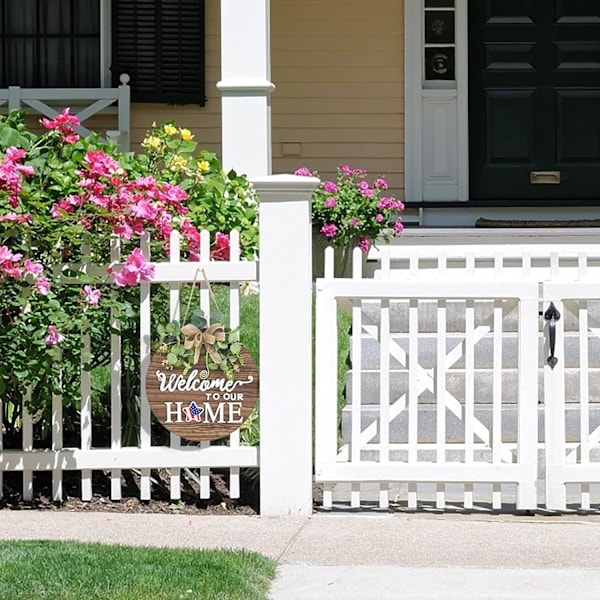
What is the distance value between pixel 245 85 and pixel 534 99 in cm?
342

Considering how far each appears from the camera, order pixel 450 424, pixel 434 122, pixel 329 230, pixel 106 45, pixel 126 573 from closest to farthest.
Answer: pixel 126 573 → pixel 450 424 → pixel 329 230 → pixel 106 45 → pixel 434 122

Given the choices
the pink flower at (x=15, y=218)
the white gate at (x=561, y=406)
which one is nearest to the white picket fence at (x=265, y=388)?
the pink flower at (x=15, y=218)

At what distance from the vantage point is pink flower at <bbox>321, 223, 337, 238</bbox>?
848cm

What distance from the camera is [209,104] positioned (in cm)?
1033

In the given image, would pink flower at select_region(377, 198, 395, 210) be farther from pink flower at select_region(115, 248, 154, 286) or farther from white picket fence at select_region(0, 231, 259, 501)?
pink flower at select_region(115, 248, 154, 286)

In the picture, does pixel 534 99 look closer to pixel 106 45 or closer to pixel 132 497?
pixel 106 45

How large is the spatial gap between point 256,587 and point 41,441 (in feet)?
7.89

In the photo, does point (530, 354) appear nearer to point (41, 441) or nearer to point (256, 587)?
point (256, 587)

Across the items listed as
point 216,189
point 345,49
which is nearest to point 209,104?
point 345,49

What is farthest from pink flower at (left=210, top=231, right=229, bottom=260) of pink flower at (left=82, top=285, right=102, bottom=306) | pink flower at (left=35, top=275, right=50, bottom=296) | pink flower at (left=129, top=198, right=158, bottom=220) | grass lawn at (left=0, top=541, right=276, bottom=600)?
grass lawn at (left=0, top=541, right=276, bottom=600)

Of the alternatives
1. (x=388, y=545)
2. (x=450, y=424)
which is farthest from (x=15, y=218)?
(x=450, y=424)

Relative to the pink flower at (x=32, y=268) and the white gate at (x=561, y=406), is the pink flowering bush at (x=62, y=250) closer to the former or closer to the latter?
the pink flower at (x=32, y=268)

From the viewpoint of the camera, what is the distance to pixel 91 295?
5.57 meters

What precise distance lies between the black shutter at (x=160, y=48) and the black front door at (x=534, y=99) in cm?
223
